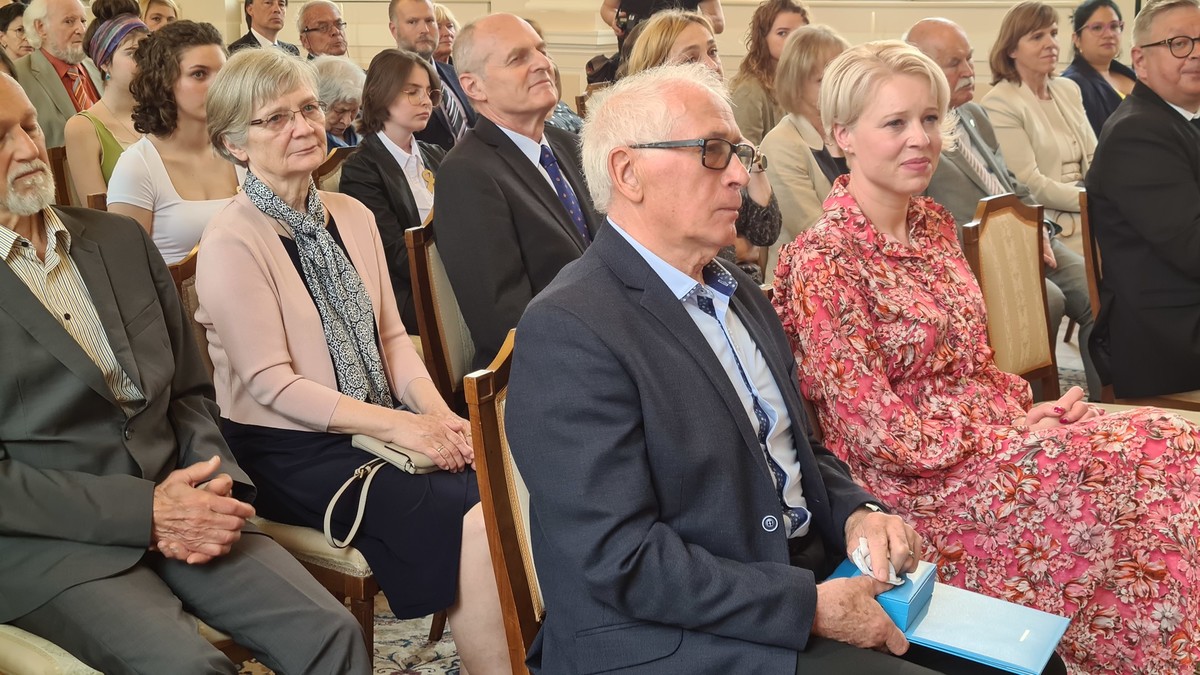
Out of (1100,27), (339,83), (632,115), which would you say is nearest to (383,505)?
(632,115)

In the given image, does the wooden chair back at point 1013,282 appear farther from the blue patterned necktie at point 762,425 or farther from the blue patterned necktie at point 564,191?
the blue patterned necktie at point 762,425

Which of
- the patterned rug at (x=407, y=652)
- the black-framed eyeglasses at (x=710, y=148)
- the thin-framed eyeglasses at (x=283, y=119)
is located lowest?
the patterned rug at (x=407, y=652)

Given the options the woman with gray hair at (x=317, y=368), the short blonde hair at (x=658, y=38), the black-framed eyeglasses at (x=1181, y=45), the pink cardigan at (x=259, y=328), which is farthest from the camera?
the short blonde hair at (x=658, y=38)

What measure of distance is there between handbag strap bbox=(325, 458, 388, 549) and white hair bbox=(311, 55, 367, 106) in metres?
2.71

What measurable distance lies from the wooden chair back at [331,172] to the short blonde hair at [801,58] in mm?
1493

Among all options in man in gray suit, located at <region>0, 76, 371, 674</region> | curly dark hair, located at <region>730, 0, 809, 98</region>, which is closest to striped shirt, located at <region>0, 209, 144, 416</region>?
man in gray suit, located at <region>0, 76, 371, 674</region>

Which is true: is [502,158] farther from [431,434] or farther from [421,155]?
[421,155]

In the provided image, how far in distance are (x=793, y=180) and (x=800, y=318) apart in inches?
68.3

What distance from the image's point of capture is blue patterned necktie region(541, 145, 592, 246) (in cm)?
303

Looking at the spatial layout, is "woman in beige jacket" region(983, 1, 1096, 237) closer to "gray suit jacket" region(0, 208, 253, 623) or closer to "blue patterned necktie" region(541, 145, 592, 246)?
"blue patterned necktie" region(541, 145, 592, 246)

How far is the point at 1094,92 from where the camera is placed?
566 cm

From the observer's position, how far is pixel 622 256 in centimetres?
167

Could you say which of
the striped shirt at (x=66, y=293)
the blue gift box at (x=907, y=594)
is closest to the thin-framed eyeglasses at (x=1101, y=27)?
the blue gift box at (x=907, y=594)

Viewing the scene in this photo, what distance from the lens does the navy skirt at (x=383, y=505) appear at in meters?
2.13
